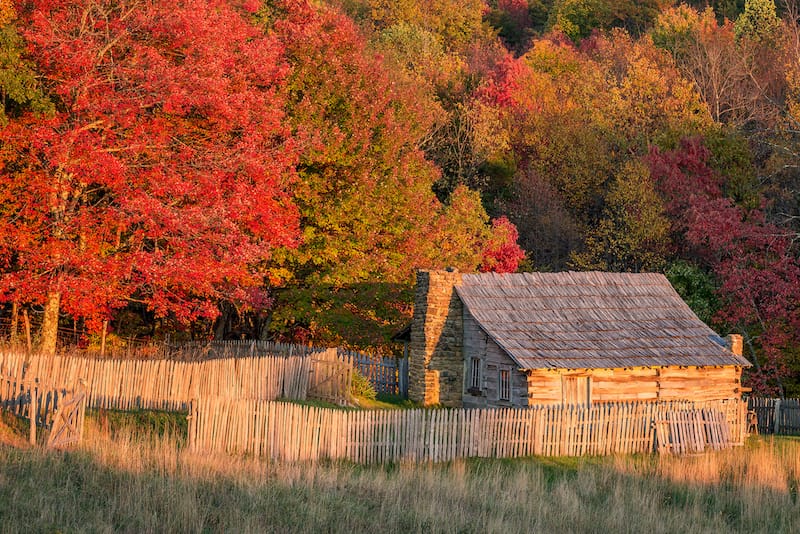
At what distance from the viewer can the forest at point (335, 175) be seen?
3400cm

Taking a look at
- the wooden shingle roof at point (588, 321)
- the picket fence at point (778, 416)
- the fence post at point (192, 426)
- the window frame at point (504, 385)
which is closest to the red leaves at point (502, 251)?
the wooden shingle roof at point (588, 321)

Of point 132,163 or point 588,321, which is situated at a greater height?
point 132,163

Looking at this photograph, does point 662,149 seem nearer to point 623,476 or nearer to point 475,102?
point 475,102

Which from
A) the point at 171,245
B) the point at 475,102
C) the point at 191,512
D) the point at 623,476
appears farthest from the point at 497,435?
the point at 475,102

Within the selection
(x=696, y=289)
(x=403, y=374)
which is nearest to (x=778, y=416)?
(x=696, y=289)

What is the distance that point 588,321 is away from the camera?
1389 inches

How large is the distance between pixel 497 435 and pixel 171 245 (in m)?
13.6

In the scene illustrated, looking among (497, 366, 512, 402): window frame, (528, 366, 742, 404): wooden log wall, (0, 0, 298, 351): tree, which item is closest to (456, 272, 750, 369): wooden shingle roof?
(528, 366, 742, 404): wooden log wall

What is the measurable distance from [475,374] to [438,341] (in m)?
1.57

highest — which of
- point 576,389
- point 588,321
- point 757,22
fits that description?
point 757,22

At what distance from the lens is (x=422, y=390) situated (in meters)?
35.0

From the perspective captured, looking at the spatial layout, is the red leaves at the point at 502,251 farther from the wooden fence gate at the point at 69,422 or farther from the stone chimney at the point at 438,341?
the wooden fence gate at the point at 69,422

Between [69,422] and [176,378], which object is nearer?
[69,422]

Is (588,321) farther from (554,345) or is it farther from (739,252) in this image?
(739,252)
